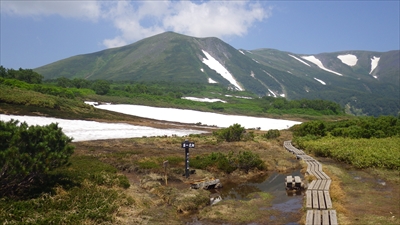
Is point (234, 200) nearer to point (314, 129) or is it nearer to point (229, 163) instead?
point (229, 163)

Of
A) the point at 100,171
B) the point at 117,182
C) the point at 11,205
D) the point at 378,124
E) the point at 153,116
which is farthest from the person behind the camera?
the point at 153,116

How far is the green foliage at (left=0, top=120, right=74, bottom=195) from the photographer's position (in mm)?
13438

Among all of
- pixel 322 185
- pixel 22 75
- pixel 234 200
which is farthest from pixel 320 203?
pixel 22 75

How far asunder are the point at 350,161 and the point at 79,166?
23793 millimetres

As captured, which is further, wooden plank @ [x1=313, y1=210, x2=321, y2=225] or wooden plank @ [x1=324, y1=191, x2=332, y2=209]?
wooden plank @ [x1=324, y1=191, x2=332, y2=209]

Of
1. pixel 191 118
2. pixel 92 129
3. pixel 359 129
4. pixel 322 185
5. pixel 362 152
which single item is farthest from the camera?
pixel 191 118

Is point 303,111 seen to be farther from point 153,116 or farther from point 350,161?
point 350,161

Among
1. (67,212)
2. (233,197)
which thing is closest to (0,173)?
(67,212)

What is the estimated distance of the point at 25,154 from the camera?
13672 millimetres

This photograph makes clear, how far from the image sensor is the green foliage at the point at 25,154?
529 inches

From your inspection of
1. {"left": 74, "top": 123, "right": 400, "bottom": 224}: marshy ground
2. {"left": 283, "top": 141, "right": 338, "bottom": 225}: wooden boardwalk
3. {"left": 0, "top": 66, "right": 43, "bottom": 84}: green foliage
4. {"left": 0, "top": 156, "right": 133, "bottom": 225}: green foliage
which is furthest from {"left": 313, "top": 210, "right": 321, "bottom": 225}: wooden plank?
{"left": 0, "top": 66, "right": 43, "bottom": 84}: green foliage

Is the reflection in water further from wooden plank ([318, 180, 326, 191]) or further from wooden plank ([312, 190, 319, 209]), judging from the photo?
wooden plank ([312, 190, 319, 209])

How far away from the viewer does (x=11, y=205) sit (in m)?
13.1

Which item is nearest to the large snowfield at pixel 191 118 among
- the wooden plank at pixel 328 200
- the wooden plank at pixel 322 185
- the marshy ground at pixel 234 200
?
the marshy ground at pixel 234 200
